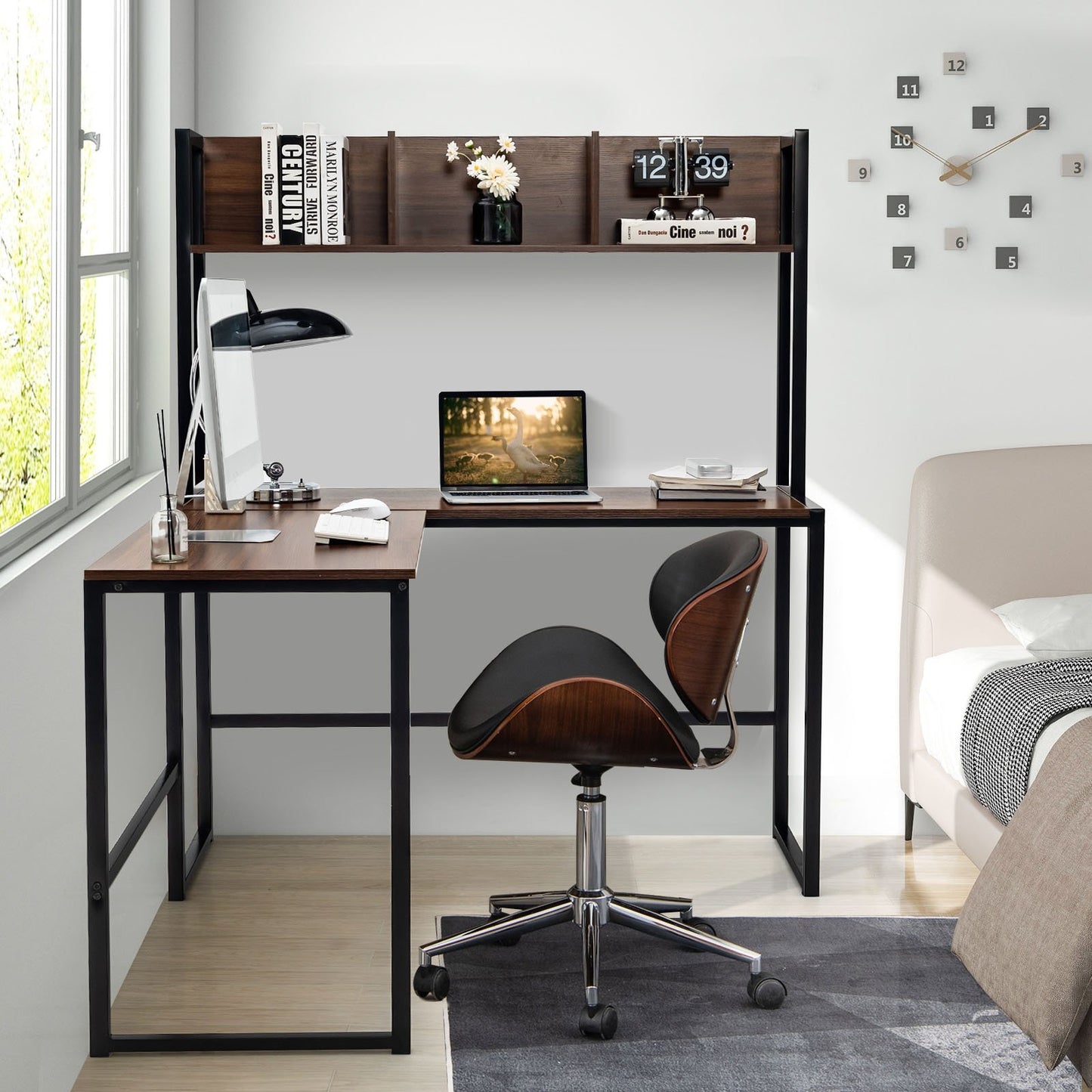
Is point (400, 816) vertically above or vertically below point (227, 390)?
below

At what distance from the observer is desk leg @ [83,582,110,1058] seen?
7.37ft

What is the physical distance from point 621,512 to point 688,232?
714 mm

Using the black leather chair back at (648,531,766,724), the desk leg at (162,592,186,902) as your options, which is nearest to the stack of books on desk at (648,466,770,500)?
the black leather chair back at (648,531,766,724)

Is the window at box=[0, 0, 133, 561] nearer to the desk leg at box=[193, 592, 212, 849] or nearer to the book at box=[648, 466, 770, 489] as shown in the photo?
the desk leg at box=[193, 592, 212, 849]

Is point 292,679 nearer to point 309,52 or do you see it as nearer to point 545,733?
point 545,733

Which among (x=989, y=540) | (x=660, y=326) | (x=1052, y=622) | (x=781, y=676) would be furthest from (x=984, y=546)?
(x=660, y=326)

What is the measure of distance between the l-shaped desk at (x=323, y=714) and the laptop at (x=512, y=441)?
11cm

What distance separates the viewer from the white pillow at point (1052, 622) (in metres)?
3.11

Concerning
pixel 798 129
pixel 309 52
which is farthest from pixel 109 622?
pixel 798 129

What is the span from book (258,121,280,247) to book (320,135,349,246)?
109mm

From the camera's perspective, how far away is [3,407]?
2213mm

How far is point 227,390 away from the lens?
8.46 ft

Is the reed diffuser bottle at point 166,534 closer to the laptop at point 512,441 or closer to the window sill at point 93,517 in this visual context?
the window sill at point 93,517

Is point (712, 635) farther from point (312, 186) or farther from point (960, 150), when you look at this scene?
point (960, 150)
